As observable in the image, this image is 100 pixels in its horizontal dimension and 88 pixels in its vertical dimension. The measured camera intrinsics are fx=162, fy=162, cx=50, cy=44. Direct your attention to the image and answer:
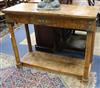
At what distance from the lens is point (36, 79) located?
1981 millimetres

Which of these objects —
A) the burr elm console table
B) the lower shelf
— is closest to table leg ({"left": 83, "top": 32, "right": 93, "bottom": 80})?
the burr elm console table

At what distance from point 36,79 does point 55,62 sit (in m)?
0.36

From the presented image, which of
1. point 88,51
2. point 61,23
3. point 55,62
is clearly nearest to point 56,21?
point 61,23

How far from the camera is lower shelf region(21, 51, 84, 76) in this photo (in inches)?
79.0

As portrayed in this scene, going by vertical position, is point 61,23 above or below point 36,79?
above

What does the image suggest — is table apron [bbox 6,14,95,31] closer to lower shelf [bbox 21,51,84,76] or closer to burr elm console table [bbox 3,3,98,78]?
burr elm console table [bbox 3,3,98,78]

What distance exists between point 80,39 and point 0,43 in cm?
143

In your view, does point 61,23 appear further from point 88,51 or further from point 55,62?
point 55,62

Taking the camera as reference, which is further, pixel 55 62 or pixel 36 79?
pixel 55 62

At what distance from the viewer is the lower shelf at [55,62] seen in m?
2.01

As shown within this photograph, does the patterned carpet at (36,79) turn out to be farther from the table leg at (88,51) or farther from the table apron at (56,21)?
the table apron at (56,21)

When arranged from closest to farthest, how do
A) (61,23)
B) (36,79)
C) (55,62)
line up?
(61,23) < (36,79) < (55,62)

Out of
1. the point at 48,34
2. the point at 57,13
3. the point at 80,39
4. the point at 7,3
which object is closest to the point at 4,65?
the point at 48,34

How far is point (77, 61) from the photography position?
219 centimetres
